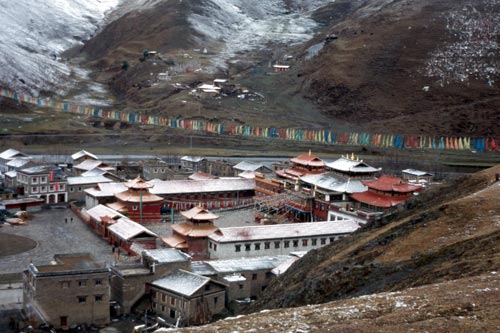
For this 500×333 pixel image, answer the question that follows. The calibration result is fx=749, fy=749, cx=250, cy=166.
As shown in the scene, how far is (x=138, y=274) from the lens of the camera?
38781mm

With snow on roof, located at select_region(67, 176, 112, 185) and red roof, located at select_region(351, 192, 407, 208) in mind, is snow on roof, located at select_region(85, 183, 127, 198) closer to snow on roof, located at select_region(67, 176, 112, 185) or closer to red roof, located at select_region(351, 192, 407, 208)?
snow on roof, located at select_region(67, 176, 112, 185)

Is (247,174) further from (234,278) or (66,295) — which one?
(66,295)

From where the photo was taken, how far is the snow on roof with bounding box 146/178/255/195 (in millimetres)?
66938

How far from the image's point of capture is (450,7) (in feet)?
544

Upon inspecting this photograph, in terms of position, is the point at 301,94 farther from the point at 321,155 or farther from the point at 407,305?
the point at 407,305

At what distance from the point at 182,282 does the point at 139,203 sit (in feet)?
77.6

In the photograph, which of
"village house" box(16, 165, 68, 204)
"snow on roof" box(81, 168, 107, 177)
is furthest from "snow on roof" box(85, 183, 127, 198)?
"snow on roof" box(81, 168, 107, 177)

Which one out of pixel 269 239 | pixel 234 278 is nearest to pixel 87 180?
pixel 269 239

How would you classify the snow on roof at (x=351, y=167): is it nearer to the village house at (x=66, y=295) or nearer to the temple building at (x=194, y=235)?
the temple building at (x=194, y=235)

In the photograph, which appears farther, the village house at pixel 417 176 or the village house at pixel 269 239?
the village house at pixel 417 176

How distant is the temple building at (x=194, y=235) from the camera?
48375 millimetres

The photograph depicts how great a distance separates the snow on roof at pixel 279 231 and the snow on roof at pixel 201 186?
1834 cm

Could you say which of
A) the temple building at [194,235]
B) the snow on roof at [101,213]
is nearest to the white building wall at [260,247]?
the temple building at [194,235]

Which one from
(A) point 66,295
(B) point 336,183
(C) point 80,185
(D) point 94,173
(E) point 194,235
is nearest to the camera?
(A) point 66,295
